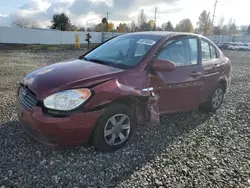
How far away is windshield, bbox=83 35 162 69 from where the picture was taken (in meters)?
3.46

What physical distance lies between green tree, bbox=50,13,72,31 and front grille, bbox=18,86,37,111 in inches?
1689

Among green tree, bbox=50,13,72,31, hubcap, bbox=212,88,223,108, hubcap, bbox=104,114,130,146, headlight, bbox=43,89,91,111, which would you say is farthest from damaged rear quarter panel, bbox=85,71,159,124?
green tree, bbox=50,13,72,31

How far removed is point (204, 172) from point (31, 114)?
225 cm

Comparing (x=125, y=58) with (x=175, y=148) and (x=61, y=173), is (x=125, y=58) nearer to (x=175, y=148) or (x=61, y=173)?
(x=175, y=148)

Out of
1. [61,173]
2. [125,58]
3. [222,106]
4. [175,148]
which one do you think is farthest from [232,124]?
[61,173]

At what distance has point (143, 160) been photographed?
9.84 ft

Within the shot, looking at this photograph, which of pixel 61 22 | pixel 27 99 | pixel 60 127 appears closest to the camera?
pixel 60 127

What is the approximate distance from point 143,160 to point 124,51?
70.8 inches

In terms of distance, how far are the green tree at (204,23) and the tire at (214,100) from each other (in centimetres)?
5902

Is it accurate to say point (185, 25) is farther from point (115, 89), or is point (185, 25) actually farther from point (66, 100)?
point (66, 100)

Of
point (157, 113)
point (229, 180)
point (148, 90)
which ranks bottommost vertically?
point (229, 180)

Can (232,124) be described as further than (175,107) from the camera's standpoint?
Yes

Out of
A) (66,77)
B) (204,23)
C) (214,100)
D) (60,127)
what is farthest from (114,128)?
(204,23)

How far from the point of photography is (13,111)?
14.1ft
